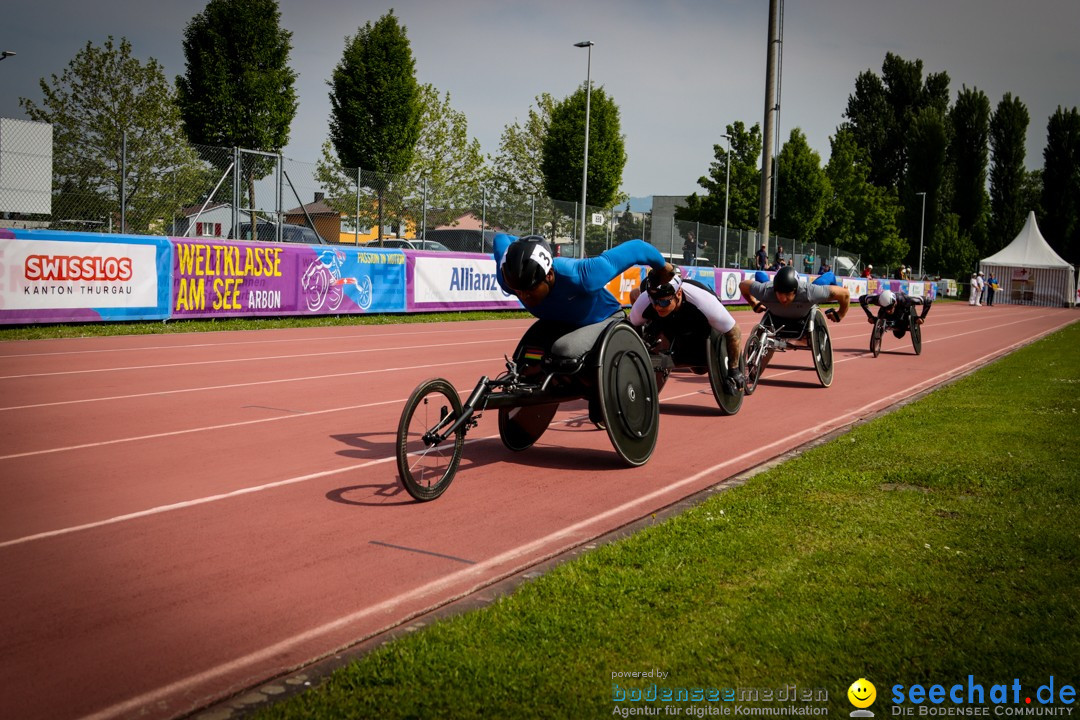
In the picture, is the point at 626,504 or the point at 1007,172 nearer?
the point at 626,504

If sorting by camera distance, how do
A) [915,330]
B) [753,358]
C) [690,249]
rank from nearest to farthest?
1. [753,358]
2. [915,330]
3. [690,249]

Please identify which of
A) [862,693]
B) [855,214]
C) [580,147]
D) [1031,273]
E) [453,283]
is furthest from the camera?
[855,214]

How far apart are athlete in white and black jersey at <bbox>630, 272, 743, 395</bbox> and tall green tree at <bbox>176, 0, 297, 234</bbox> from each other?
34.4m

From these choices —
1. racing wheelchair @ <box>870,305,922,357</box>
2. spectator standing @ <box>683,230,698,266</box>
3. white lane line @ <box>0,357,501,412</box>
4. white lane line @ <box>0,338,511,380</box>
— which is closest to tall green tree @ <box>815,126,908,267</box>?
spectator standing @ <box>683,230,698,266</box>

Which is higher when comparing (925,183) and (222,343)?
(925,183)

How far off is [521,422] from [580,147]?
50.1m

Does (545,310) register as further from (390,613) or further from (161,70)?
(161,70)

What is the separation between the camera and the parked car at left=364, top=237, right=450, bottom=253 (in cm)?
2435

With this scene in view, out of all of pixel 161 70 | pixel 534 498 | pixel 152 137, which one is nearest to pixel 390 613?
pixel 534 498

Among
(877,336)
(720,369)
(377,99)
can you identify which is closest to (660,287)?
(720,369)

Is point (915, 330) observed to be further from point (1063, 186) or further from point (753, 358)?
point (1063, 186)

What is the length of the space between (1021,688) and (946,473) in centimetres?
389

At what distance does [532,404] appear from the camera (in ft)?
23.2

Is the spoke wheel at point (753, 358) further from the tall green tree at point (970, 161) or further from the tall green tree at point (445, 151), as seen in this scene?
the tall green tree at point (970, 161)
